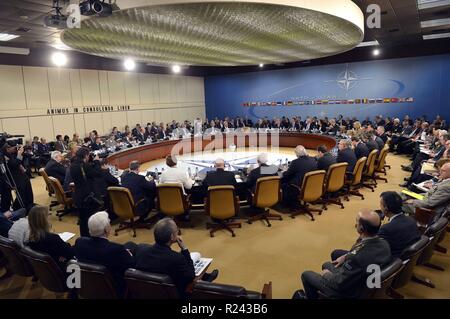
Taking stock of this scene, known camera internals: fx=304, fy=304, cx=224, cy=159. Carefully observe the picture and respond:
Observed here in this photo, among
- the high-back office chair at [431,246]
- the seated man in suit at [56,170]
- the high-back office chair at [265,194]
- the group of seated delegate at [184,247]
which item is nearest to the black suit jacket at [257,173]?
the high-back office chair at [265,194]

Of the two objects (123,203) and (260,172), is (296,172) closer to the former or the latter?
(260,172)

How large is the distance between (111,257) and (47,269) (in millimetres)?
680

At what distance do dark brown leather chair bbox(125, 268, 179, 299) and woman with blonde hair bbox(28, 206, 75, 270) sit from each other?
938mm

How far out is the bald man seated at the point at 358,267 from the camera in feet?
7.50

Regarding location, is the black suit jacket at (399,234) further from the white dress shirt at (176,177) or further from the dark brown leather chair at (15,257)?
the dark brown leather chair at (15,257)

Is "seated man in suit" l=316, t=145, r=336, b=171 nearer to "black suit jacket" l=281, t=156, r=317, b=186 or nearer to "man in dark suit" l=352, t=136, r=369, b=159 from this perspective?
"black suit jacket" l=281, t=156, r=317, b=186

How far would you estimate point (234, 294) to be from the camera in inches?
79.0

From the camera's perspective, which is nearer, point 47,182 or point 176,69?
point 47,182

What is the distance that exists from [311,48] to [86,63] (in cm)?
892

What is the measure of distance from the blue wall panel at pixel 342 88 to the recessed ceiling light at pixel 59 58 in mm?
9067

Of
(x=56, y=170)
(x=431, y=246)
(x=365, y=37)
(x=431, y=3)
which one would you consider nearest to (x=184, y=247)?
(x=431, y=246)

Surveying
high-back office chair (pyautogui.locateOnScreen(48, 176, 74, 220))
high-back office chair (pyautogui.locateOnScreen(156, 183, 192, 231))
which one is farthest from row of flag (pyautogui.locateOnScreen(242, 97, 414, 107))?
high-back office chair (pyautogui.locateOnScreen(48, 176, 74, 220))

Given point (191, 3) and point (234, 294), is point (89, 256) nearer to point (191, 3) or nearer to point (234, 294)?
point (234, 294)

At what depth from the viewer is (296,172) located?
5.57 metres
